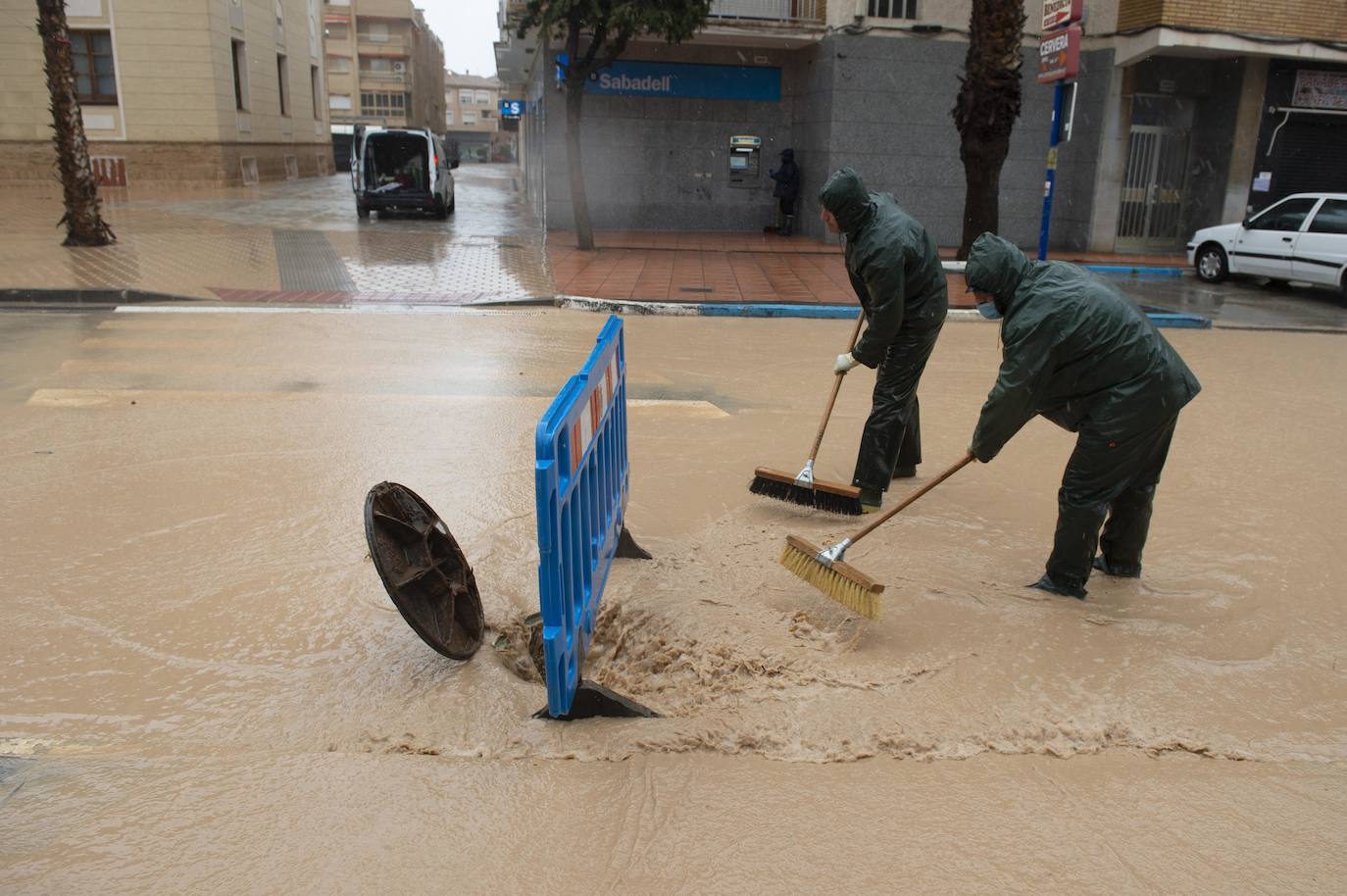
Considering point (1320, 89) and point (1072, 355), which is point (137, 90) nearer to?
point (1320, 89)

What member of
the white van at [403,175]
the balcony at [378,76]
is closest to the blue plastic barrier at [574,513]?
the white van at [403,175]

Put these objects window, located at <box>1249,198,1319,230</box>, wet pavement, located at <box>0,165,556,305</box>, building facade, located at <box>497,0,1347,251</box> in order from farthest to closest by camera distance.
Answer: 1. building facade, located at <box>497,0,1347,251</box>
2. window, located at <box>1249,198,1319,230</box>
3. wet pavement, located at <box>0,165,556,305</box>

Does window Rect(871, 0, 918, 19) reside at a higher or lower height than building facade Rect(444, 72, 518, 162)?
lower

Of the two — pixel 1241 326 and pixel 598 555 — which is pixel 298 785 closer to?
pixel 598 555

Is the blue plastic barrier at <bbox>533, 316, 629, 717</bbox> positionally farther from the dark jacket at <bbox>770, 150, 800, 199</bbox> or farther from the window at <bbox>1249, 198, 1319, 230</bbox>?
the dark jacket at <bbox>770, 150, 800, 199</bbox>

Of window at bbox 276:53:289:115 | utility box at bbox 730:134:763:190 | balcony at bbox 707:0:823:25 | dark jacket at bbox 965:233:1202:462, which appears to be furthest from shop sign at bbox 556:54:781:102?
window at bbox 276:53:289:115

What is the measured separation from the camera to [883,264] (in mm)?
4848

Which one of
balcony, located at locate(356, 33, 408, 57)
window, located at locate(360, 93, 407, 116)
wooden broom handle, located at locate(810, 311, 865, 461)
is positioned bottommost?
wooden broom handle, located at locate(810, 311, 865, 461)

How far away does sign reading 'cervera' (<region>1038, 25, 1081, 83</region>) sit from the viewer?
36.5 ft

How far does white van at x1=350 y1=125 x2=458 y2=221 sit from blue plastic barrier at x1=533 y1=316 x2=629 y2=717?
17.2 meters

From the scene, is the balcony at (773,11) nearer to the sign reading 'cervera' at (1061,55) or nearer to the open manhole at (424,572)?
the sign reading 'cervera' at (1061,55)

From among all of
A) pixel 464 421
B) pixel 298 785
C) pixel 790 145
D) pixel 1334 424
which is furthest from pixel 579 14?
pixel 298 785

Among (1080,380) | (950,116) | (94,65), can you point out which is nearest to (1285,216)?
(950,116)

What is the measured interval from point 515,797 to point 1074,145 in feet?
58.8
